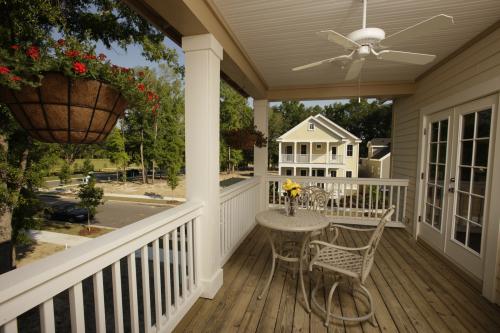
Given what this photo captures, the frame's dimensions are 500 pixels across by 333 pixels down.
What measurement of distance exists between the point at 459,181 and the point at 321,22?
8.22ft

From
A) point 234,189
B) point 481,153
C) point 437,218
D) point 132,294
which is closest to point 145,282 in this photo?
point 132,294

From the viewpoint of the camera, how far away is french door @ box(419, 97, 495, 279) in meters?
2.48

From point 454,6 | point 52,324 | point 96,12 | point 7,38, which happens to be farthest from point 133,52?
point 454,6

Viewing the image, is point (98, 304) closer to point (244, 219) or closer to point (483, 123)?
point (244, 219)

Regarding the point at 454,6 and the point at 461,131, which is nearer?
the point at 454,6

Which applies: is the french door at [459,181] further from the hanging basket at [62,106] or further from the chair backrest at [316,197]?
the hanging basket at [62,106]

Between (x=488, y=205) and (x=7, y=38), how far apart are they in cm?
396

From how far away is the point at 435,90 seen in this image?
3428 millimetres

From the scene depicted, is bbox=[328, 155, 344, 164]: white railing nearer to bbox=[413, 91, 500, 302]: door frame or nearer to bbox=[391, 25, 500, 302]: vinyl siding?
bbox=[391, 25, 500, 302]: vinyl siding

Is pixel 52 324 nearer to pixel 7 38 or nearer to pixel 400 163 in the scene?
pixel 7 38

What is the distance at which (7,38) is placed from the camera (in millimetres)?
1266

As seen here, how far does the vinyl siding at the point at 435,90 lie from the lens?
2418 millimetres

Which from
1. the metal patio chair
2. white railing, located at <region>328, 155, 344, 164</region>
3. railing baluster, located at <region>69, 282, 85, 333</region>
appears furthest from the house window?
railing baluster, located at <region>69, 282, 85, 333</region>

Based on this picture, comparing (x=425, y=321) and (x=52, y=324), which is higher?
(x=52, y=324)
